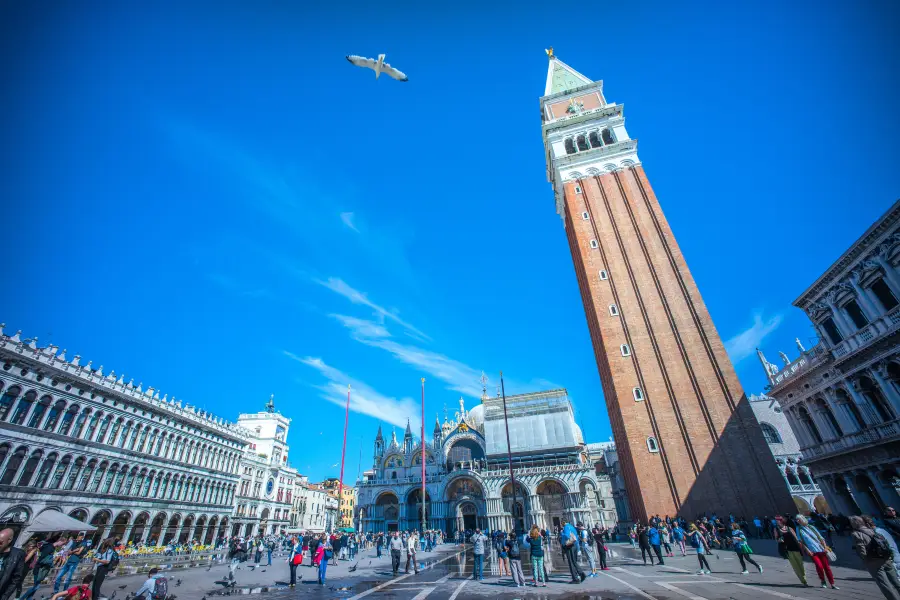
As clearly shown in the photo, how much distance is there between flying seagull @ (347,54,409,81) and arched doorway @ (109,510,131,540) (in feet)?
133

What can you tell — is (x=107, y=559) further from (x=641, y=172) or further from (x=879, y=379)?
(x=641, y=172)

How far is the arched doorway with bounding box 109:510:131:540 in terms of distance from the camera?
109 ft

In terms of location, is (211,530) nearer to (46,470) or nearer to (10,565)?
(46,470)

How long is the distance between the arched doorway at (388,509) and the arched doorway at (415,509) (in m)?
1.71

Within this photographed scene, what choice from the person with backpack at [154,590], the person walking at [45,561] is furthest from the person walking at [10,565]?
the person walking at [45,561]

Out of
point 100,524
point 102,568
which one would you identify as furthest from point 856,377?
point 100,524

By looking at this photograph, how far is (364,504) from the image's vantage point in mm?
54562

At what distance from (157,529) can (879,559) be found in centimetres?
4959

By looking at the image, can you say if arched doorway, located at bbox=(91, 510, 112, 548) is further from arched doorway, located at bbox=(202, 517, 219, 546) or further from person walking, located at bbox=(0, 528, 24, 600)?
person walking, located at bbox=(0, 528, 24, 600)

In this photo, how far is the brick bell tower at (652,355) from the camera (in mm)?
25406

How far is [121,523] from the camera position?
111 feet

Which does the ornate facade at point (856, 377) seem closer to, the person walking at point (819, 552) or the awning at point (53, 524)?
the person walking at point (819, 552)

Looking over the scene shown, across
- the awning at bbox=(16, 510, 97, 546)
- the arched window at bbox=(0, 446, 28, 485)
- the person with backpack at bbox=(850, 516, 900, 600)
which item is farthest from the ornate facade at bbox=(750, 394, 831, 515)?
the arched window at bbox=(0, 446, 28, 485)

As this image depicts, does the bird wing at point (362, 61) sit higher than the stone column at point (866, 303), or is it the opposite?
the bird wing at point (362, 61)
